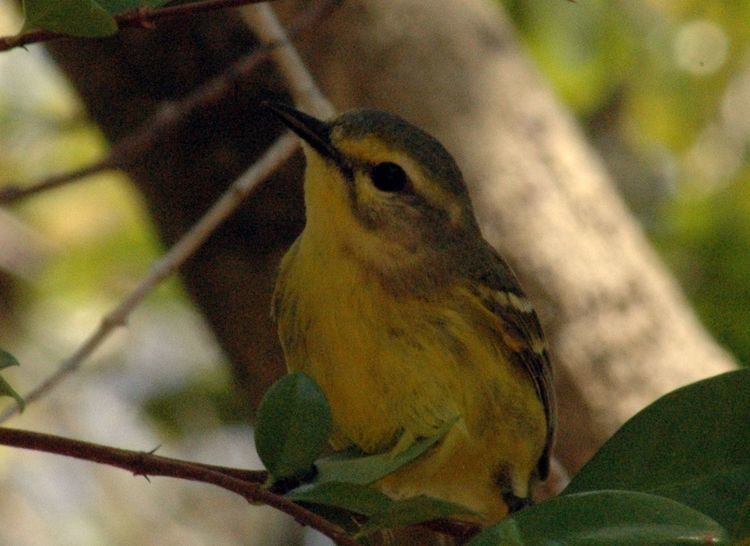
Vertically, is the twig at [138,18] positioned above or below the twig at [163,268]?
below

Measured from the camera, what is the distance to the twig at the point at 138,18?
1.71 m

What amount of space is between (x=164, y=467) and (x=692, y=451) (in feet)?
2.61

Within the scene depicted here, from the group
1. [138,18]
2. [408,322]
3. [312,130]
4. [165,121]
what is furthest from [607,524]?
[165,121]

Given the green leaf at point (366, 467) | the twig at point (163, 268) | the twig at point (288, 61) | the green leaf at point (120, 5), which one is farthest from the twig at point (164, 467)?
the twig at point (288, 61)

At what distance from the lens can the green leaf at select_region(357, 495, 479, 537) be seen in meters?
1.70

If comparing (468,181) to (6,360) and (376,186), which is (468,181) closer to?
(376,186)

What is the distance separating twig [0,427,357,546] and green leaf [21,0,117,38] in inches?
22.2

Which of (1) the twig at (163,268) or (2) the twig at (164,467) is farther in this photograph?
(1) the twig at (163,268)

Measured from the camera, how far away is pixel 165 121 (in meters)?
3.75

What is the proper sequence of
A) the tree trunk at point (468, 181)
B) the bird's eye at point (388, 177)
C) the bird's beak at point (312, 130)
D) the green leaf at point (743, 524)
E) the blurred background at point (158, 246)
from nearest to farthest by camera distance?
the green leaf at point (743, 524) < the bird's beak at point (312, 130) < the bird's eye at point (388, 177) < the tree trunk at point (468, 181) < the blurred background at point (158, 246)

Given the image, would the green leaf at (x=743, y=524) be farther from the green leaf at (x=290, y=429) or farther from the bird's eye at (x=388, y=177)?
the bird's eye at (x=388, y=177)

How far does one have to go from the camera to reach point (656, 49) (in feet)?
17.7

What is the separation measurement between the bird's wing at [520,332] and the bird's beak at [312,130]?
59 cm

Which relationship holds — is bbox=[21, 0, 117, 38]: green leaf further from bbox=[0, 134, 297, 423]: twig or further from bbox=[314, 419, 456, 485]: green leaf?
bbox=[0, 134, 297, 423]: twig
